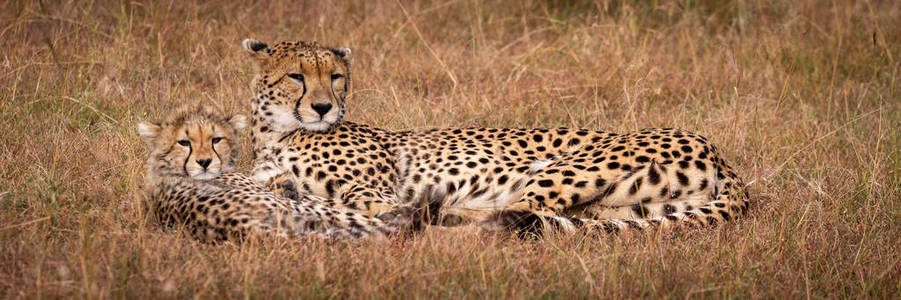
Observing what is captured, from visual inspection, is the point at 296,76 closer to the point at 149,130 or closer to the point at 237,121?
the point at 237,121

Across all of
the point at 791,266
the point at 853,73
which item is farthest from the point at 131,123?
the point at 853,73

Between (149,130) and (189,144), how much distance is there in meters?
0.20

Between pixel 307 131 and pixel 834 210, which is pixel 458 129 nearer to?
pixel 307 131

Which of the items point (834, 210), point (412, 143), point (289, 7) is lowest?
point (834, 210)

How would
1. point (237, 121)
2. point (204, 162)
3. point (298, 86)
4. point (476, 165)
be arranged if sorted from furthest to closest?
1. point (476, 165)
2. point (298, 86)
3. point (237, 121)
4. point (204, 162)

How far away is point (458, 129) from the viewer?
4969 millimetres

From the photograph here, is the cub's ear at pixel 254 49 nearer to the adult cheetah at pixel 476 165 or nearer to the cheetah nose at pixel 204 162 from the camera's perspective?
the adult cheetah at pixel 476 165

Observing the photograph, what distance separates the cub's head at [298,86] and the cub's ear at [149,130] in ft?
1.91

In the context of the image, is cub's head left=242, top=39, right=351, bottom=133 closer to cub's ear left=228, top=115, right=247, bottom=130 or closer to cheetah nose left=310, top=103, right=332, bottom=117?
cheetah nose left=310, top=103, right=332, bottom=117

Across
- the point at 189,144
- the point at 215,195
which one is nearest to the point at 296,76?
the point at 189,144

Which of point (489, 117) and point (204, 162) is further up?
point (204, 162)

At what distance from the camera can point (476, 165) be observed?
464 cm

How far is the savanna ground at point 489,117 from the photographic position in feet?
10.7

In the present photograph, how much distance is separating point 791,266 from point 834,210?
2.69 feet
